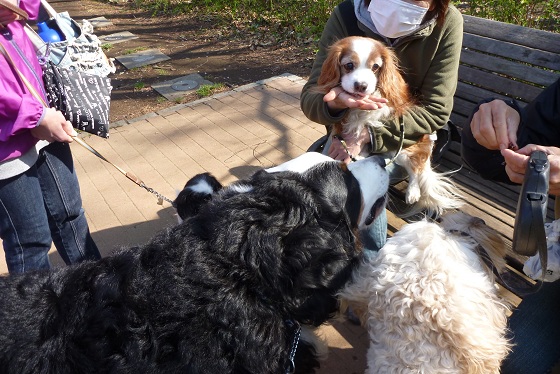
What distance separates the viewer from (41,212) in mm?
2309

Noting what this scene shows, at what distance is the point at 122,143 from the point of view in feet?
16.1

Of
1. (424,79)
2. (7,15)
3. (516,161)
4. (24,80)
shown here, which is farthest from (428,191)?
(7,15)

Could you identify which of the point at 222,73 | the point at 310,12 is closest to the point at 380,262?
the point at 222,73

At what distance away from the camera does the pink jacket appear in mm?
1938

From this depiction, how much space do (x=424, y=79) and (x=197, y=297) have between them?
1861mm

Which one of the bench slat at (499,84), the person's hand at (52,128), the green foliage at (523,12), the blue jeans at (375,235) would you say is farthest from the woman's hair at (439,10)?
the green foliage at (523,12)

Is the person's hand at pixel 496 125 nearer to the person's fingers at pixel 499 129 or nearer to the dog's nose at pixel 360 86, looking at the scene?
the person's fingers at pixel 499 129

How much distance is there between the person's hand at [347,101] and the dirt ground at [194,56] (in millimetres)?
3674

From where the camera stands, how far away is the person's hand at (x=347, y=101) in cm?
236

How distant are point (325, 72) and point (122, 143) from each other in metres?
3.04

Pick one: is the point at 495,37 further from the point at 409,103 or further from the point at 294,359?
the point at 294,359

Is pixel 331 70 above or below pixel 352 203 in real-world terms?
above

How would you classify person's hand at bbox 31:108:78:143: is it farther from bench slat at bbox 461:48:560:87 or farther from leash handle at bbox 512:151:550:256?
bench slat at bbox 461:48:560:87

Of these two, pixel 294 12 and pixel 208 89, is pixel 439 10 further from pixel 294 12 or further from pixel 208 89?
pixel 294 12
